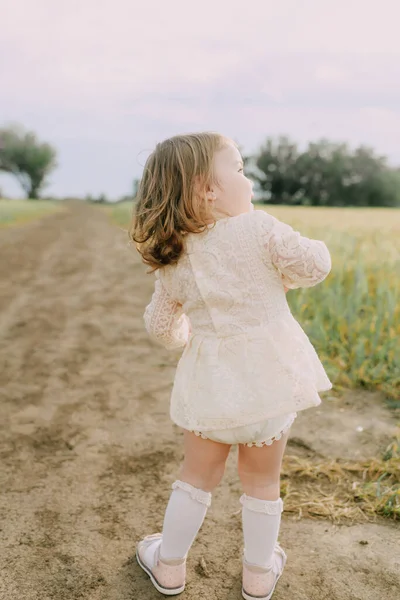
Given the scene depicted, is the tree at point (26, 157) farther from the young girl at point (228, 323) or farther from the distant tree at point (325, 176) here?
the young girl at point (228, 323)

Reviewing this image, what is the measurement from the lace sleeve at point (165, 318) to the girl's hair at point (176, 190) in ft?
0.58

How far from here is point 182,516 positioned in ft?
6.41

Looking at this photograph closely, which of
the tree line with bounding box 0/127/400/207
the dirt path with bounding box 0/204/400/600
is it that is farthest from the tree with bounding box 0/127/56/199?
the dirt path with bounding box 0/204/400/600

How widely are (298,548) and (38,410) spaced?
175cm

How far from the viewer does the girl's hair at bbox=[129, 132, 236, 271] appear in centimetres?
182

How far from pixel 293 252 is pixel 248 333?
27 centimetres

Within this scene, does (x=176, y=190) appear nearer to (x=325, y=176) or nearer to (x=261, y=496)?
(x=261, y=496)

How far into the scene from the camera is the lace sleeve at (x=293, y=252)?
1776mm

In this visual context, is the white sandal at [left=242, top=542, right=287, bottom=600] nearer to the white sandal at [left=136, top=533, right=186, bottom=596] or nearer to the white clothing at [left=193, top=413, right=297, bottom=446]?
the white sandal at [left=136, top=533, right=186, bottom=596]

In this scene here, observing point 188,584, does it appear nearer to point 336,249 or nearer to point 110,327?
point 110,327

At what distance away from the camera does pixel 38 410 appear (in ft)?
11.5

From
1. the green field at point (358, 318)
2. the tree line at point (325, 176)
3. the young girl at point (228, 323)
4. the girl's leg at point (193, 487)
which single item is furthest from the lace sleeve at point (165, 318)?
the tree line at point (325, 176)

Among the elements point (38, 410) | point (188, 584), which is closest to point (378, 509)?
point (188, 584)

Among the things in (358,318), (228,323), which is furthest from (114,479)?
(358,318)
